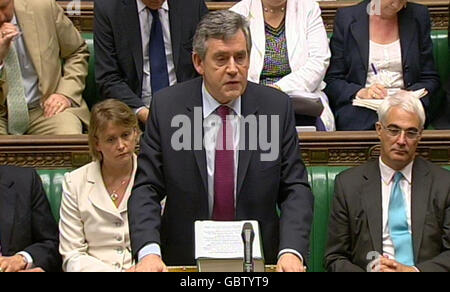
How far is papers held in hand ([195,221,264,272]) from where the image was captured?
2041mm

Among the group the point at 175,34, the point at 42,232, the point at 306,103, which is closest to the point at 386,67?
the point at 306,103

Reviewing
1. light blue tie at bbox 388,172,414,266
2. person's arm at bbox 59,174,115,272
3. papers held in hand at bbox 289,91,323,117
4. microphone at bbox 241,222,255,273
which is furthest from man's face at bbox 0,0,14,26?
microphone at bbox 241,222,255,273

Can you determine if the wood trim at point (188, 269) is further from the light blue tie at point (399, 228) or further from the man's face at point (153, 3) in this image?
the man's face at point (153, 3)

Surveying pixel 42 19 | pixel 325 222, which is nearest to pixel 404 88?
pixel 325 222

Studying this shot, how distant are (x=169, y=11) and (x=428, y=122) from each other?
3.30 feet

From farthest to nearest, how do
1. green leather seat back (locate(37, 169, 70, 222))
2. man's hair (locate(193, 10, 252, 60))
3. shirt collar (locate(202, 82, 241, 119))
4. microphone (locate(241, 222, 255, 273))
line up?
green leather seat back (locate(37, 169, 70, 222)) → shirt collar (locate(202, 82, 241, 119)) → man's hair (locate(193, 10, 252, 60)) → microphone (locate(241, 222, 255, 273))

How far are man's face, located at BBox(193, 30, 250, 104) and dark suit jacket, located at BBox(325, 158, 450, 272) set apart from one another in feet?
1.79

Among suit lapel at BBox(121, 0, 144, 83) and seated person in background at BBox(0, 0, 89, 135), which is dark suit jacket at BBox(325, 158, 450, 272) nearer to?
suit lapel at BBox(121, 0, 144, 83)

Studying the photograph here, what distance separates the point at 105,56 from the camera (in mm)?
3418

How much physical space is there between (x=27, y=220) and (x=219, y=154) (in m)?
0.61

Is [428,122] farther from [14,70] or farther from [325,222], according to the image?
[14,70]

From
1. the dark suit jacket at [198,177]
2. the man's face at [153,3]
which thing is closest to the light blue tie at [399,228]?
the dark suit jacket at [198,177]

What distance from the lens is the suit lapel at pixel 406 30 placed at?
11.7 ft

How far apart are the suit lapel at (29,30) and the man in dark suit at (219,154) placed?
111 cm
